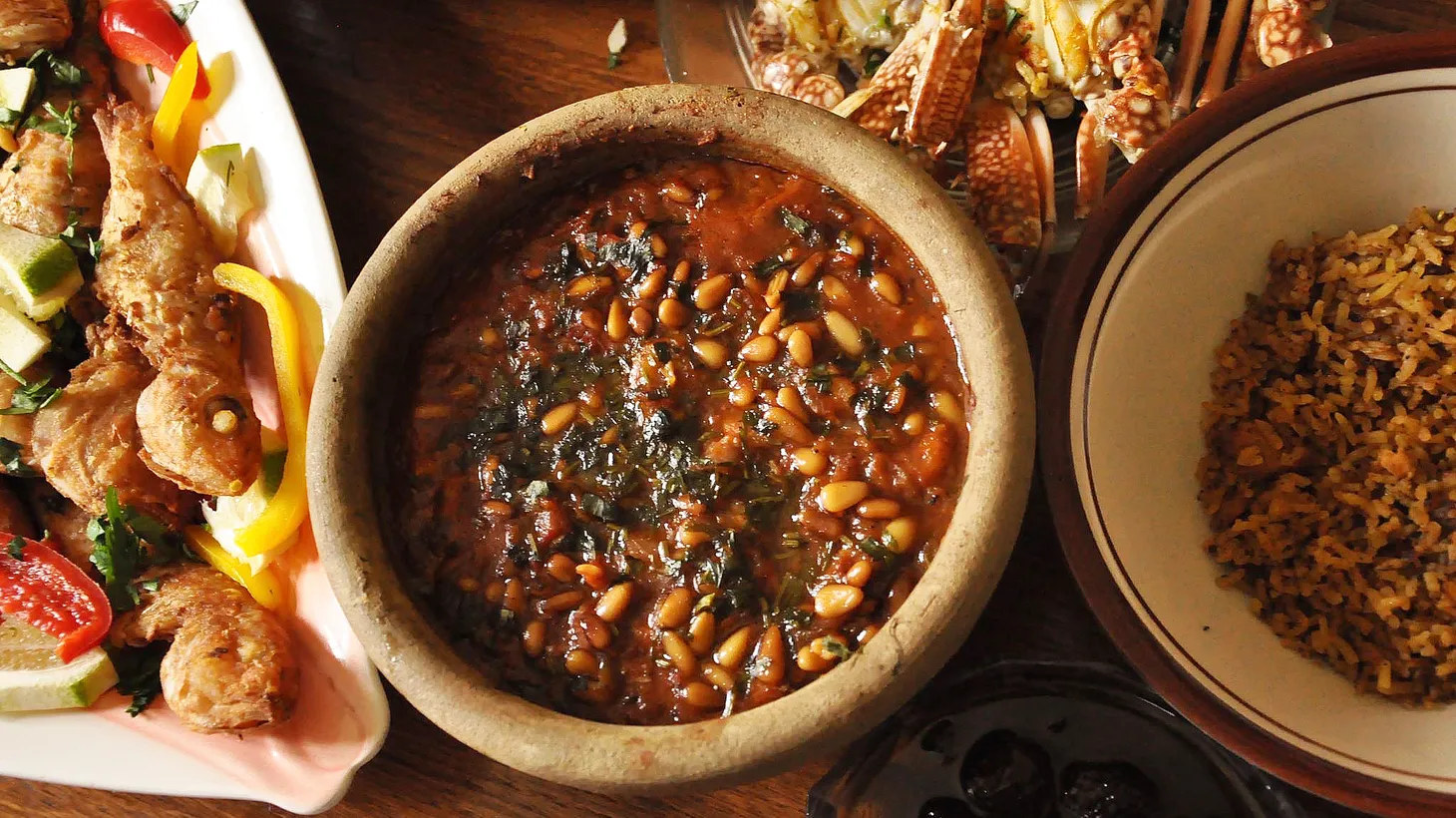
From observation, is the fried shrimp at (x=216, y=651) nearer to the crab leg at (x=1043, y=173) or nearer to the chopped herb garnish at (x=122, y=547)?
the chopped herb garnish at (x=122, y=547)

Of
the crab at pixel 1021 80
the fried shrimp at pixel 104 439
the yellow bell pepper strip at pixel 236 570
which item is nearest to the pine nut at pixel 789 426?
the crab at pixel 1021 80

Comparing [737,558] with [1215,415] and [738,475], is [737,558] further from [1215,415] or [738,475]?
[1215,415]

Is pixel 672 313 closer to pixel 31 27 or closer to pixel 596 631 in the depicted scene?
pixel 596 631

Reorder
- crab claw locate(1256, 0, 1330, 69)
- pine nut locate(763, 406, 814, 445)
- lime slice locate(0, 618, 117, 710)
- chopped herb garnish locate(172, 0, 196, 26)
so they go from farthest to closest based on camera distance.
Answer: chopped herb garnish locate(172, 0, 196, 26)
lime slice locate(0, 618, 117, 710)
crab claw locate(1256, 0, 1330, 69)
pine nut locate(763, 406, 814, 445)

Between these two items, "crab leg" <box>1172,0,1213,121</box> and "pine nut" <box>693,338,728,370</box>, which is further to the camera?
"crab leg" <box>1172,0,1213,121</box>

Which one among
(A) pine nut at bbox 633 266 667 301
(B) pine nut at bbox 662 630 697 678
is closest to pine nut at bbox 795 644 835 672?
(B) pine nut at bbox 662 630 697 678

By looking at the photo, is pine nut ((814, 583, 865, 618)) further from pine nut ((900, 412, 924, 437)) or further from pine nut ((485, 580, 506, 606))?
pine nut ((485, 580, 506, 606))

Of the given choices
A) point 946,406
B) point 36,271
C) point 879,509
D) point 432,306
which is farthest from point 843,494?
point 36,271

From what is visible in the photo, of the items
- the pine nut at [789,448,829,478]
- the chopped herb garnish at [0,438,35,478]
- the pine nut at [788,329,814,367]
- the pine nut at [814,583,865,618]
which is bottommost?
the chopped herb garnish at [0,438,35,478]
